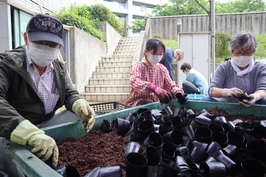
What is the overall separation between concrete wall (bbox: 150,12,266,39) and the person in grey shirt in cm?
987

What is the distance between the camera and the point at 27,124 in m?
1.19

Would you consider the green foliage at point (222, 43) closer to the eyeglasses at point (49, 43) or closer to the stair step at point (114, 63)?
the stair step at point (114, 63)

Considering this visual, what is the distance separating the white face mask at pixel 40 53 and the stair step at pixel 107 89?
5.14 metres

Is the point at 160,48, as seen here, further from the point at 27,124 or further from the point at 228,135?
the point at 27,124

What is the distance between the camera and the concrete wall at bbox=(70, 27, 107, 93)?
6.32m

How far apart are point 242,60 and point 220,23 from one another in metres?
10.3

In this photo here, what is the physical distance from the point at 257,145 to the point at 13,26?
13.5 ft

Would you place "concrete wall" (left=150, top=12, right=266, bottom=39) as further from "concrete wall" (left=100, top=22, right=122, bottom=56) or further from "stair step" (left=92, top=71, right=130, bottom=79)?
"stair step" (left=92, top=71, right=130, bottom=79)

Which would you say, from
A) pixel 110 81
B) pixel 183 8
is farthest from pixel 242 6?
pixel 110 81

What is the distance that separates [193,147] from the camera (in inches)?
55.2

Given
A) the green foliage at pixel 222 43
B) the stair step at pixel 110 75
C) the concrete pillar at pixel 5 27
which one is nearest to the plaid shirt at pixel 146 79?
the concrete pillar at pixel 5 27

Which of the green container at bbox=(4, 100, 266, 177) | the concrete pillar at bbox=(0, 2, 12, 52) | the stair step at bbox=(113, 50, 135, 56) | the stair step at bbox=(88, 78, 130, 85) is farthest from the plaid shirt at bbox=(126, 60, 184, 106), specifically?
the stair step at bbox=(113, 50, 135, 56)

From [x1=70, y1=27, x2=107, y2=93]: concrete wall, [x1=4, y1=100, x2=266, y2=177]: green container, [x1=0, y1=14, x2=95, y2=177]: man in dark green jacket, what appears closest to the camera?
[x1=4, y1=100, x2=266, y2=177]: green container

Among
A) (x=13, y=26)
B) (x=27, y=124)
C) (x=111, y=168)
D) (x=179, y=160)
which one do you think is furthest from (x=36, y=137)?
(x=13, y=26)
